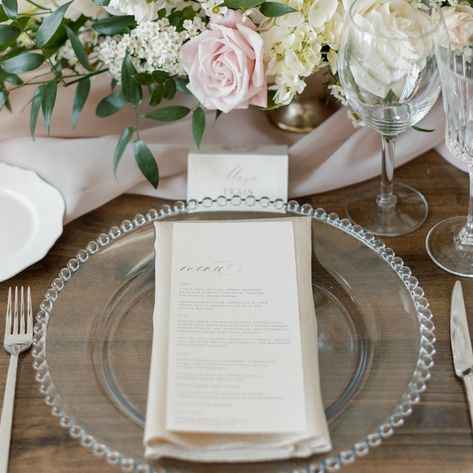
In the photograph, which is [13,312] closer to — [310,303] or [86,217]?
[86,217]

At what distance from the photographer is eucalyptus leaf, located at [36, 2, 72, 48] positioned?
0.81 metres

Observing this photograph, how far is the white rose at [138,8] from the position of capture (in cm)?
78

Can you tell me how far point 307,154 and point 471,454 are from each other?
433 millimetres

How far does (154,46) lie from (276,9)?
0.47ft

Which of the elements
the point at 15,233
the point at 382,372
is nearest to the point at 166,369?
the point at 382,372

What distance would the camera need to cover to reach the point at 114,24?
0.86 m

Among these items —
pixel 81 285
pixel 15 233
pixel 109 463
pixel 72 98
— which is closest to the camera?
pixel 109 463

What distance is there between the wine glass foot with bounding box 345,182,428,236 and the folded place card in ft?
0.31

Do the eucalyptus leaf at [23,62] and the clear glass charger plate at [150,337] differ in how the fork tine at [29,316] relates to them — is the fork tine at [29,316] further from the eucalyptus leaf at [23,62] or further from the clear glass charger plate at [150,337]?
the eucalyptus leaf at [23,62]

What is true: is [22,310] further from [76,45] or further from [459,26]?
[459,26]

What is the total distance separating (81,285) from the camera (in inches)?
31.1

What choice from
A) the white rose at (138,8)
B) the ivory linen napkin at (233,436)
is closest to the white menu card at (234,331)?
the ivory linen napkin at (233,436)

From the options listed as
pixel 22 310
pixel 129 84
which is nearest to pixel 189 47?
pixel 129 84

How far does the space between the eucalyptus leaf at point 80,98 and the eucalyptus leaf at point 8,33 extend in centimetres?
9
